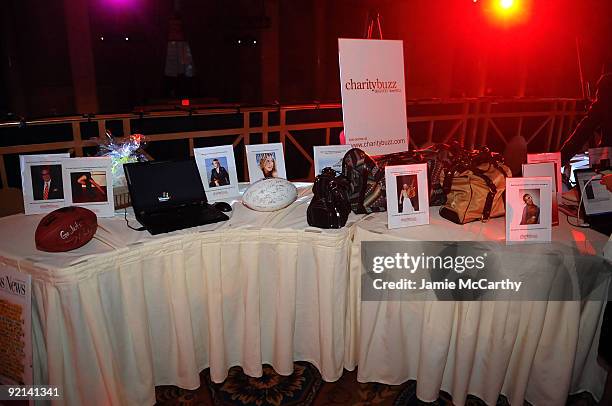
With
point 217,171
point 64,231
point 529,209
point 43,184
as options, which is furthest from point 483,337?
point 43,184

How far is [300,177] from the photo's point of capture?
4.54m

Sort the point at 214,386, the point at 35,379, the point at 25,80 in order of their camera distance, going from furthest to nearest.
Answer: the point at 25,80, the point at 214,386, the point at 35,379

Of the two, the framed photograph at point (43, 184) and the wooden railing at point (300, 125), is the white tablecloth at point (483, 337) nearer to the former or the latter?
the framed photograph at point (43, 184)

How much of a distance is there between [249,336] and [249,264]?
13.2 inches

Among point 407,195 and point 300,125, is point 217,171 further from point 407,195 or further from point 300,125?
point 300,125

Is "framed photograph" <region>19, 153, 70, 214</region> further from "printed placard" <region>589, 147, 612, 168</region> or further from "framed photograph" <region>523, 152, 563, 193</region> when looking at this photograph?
"printed placard" <region>589, 147, 612, 168</region>

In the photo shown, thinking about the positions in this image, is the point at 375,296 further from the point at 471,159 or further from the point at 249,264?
the point at 471,159

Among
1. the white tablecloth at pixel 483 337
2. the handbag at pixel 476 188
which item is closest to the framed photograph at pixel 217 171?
the white tablecloth at pixel 483 337

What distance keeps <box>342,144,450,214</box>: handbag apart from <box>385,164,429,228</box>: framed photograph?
89mm

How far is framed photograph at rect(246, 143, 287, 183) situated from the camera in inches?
76.3

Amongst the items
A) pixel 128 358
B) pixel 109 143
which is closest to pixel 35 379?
pixel 128 358

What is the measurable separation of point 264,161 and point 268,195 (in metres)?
0.29

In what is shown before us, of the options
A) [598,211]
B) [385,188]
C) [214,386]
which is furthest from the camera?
[214,386]

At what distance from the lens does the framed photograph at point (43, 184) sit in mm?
1641
